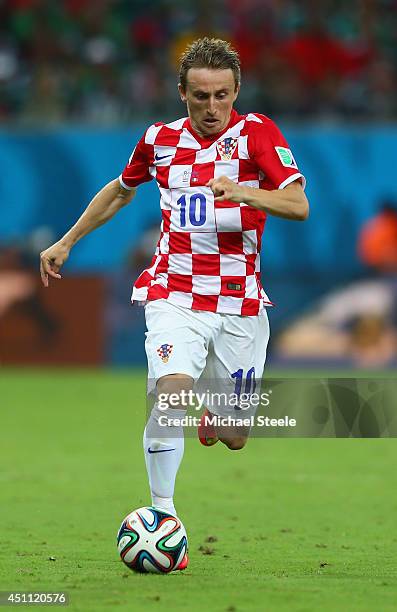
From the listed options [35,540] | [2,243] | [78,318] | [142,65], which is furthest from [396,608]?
[142,65]

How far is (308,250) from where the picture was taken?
744 inches

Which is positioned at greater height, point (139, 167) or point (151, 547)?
point (139, 167)

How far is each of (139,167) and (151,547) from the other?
1936 mm

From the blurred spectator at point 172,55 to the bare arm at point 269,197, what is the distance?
12.3 meters

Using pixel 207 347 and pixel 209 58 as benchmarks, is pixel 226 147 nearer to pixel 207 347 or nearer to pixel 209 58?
pixel 209 58

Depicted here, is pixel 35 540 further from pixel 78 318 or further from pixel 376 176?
pixel 376 176

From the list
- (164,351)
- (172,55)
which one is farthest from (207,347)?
(172,55)

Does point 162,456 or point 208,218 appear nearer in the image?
point 162,456

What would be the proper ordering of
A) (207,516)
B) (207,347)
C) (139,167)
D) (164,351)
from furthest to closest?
(207,516) → (139,167) → (207,347) → (164,351)

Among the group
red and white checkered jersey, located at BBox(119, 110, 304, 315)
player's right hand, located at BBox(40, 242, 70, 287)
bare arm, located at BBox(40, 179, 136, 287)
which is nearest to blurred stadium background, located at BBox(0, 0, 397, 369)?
bare arm, located at BBox(40, 179, 136, 287)

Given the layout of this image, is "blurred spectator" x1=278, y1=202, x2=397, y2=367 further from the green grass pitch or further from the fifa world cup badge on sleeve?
the fifa world cup badge on sleeve

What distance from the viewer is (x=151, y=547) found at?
5.83 m

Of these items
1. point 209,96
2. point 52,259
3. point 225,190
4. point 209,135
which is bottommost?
point 52,259

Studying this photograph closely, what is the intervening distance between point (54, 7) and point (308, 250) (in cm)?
540
